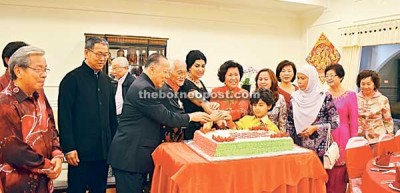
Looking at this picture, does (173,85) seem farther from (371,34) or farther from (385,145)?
(371,34)

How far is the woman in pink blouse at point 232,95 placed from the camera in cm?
283

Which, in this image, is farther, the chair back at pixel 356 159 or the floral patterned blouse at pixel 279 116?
the floral patterned blouse at pixel 279 116

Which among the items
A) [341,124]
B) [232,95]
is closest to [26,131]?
[232,95]

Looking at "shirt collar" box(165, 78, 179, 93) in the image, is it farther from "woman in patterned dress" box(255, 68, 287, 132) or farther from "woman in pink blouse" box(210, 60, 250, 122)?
"woman in patterned dress" box(255, 68, 287, 132)

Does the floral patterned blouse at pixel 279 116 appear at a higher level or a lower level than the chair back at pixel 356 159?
higher

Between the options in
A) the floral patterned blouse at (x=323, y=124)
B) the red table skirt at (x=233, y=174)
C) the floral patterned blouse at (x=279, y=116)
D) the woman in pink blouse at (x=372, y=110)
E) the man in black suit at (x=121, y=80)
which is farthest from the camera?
the man in black suit at (x=121, y=80)

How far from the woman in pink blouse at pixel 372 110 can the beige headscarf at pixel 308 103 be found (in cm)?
94

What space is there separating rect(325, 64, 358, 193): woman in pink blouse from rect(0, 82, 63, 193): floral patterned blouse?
7.16 ft

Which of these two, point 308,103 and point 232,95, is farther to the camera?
point 232,95

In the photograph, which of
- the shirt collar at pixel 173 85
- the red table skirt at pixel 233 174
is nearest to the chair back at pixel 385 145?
the red table skirt at pixel 233 174

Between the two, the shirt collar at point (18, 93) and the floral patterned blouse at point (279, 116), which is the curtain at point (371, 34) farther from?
the shirt collar at point (18, 93)

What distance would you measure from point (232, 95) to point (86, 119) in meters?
1.27

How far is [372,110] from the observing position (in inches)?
134

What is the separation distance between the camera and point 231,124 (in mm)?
2605
